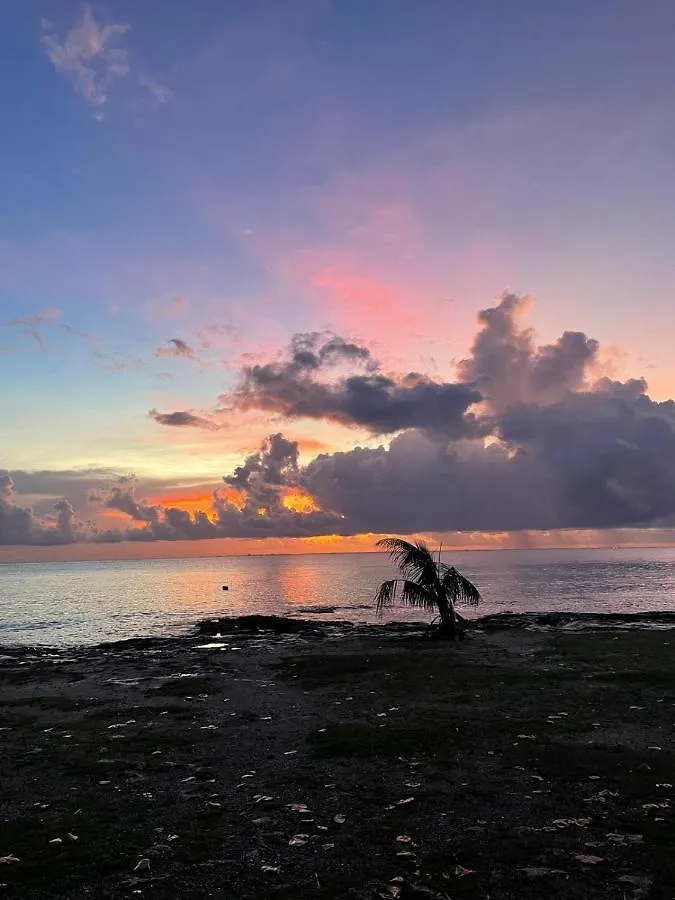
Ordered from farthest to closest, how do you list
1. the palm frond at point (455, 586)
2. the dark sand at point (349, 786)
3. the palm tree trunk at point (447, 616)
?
the palm tree trunk at point (447, 616), the palm frond at point (455, 586), the dark sand at point (349, 786)

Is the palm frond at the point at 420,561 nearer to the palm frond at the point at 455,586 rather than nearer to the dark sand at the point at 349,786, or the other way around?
the palm frond at the point at 455,586

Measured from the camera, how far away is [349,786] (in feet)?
41.2

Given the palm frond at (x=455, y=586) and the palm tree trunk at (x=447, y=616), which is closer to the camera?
the palm frond at (x=455, y=586)

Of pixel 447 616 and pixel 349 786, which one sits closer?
pixel 349 786

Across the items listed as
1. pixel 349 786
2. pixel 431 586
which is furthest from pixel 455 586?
pixel 349 786

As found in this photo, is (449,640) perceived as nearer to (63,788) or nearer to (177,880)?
(63,788)

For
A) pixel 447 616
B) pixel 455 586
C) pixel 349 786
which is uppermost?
pixel 455 586

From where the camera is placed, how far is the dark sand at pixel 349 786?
8766mm

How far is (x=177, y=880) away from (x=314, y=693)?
49.7 ft

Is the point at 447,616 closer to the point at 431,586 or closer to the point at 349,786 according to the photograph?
the point at 431,586

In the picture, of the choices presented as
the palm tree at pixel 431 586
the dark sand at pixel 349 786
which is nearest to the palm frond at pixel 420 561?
the palm tree at pixel 431 586

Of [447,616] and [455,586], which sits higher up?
[455,586]

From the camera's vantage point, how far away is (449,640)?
1511 inches

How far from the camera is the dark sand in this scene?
877cm
